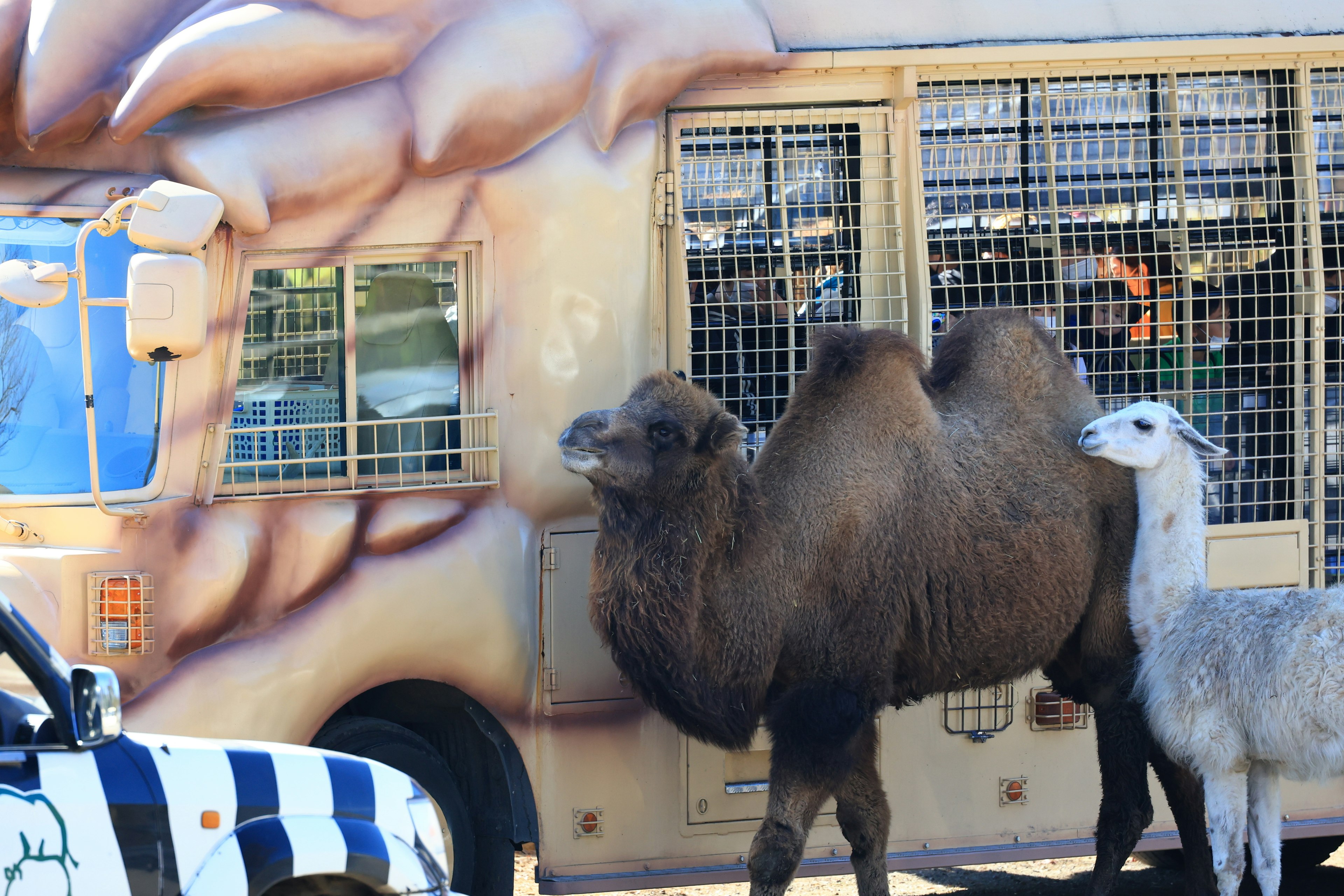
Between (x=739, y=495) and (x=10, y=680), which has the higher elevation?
(x=739, y=495)

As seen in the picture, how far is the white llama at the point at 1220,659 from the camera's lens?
5.08 meters

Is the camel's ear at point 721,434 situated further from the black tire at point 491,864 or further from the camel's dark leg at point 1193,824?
the camel's dark leg at point 1193,824

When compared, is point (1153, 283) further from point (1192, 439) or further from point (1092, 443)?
point (1092, 443)

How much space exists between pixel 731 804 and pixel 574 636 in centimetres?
101

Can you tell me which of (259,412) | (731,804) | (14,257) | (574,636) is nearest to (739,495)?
(574,636)

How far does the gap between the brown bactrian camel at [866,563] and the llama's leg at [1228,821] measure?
0.36 metres

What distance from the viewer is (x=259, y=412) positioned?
509 centimetres

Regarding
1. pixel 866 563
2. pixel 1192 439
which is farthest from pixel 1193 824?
pixel 866 563

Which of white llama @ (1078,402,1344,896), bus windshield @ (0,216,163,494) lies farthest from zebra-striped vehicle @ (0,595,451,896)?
white llama @ (1078,402,1344,896)

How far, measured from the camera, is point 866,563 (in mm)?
5316

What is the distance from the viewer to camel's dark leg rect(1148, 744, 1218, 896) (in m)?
5.81

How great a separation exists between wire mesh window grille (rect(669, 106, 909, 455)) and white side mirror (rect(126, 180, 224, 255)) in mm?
1976

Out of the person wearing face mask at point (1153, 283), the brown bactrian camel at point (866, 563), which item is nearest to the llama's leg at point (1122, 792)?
the brown bactrian camel at point (866, 563)

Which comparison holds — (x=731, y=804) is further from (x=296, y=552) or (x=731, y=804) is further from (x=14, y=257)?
(x=14, y=257)
